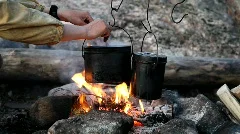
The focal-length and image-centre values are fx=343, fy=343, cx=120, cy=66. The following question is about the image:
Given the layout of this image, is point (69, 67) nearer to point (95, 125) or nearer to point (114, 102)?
point (114, 102)

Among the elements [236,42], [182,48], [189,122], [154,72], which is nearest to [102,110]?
[154,72]

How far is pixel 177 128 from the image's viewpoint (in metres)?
3.46

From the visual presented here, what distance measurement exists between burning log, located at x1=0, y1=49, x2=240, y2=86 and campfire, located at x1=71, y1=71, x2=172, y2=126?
102cm

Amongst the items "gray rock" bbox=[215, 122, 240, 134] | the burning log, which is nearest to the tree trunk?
the burning log

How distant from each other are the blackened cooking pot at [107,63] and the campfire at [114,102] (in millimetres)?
258

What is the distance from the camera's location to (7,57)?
5273mm

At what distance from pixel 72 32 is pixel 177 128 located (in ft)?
4.63

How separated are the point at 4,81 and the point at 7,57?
0.50m

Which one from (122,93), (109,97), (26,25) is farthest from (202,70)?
(26,25)

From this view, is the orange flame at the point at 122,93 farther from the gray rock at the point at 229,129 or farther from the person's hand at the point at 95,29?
the gray rock at the point at 229,129

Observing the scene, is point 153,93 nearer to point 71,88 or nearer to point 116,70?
point 116,70

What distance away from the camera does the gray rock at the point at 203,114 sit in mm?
3889

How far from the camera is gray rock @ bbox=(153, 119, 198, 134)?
3.42 metres

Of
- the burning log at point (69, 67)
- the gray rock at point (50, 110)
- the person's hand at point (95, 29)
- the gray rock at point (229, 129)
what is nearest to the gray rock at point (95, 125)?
the gray rock at point (50, 110)
